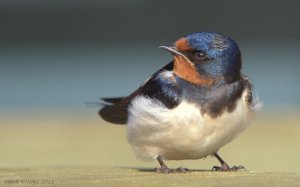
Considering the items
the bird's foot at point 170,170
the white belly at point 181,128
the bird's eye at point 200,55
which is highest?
the bird's eye at point 200,55

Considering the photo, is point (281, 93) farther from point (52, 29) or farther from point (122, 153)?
point (122, 153)

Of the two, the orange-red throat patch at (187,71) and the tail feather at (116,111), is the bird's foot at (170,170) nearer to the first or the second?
the orange-red throat patch at (187,71)

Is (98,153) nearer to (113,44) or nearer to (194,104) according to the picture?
(194,104)

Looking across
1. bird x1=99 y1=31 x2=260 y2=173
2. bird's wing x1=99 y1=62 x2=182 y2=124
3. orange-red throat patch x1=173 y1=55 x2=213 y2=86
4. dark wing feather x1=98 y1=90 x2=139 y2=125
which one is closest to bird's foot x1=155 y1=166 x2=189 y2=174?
bird x1=99 y1=31 x2=260 y2=173

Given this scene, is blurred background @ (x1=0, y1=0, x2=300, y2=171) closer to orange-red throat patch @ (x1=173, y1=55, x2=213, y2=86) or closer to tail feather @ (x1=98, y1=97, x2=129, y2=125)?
tail feather @ (x1=98, y1=97, x2=129, y2=125)

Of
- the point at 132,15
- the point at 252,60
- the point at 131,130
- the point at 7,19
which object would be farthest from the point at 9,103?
the point at 131,130

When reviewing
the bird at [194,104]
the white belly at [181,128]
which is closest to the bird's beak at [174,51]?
the bird at [194,104]
